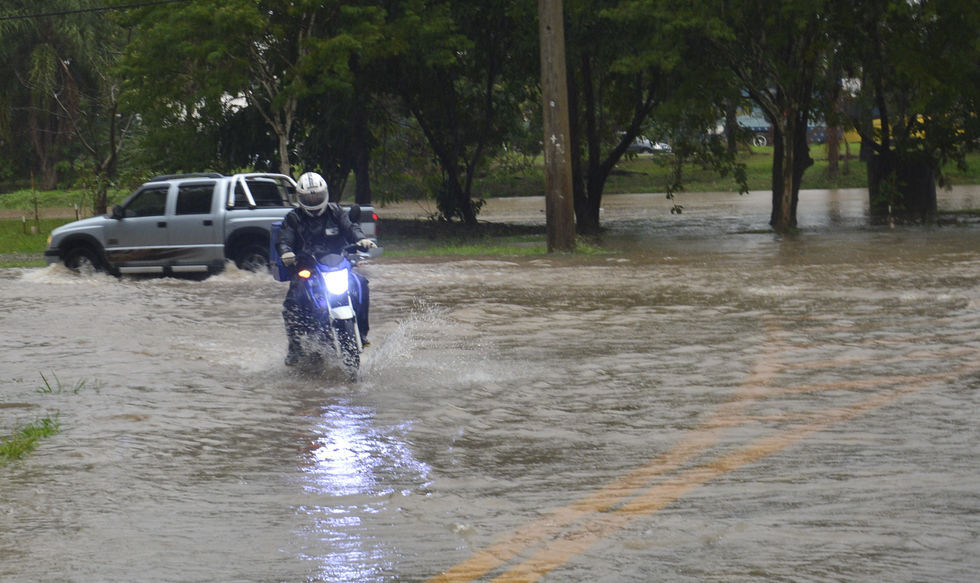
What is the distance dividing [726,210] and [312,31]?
641 inches

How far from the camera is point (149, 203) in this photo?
21.0 m

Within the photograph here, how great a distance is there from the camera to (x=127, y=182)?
1547 inches

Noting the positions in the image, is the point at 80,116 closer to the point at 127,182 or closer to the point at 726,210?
the point at 127,182

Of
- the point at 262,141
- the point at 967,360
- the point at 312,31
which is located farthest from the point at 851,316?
the point at 262,141

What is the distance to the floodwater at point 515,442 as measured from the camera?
545 cm

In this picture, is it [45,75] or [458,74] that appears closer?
[458,74]

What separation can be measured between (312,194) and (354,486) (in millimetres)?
4305

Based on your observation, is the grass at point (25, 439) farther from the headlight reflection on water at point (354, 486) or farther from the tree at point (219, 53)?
the tree at point (219, 53)

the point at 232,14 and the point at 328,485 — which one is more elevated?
the point at 232,14

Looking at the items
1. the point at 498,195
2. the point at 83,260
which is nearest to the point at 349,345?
the point at 83,260

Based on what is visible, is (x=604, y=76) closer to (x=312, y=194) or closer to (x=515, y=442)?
(x=312, y=194)

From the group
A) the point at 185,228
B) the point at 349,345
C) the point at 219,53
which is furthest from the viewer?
the point at 219,53

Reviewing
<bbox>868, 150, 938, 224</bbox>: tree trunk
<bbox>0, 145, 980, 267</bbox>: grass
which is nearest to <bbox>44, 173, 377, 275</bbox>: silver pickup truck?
<bbox>0, 145, 980, 267</bbox>: grass

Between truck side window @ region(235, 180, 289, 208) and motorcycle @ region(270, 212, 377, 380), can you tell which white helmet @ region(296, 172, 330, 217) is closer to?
motorcycle @ region(270, 212, 377, 380)
